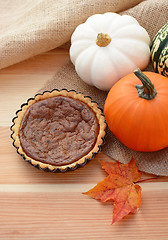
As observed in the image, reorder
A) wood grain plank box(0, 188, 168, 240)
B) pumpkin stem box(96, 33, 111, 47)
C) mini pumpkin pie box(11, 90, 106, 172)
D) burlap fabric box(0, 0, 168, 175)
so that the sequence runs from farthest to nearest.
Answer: burlap fabric box(0, 0, 168, 175) < pumpkin stem box(96, 33, 111, 47) < mini pumpkin pie box(11, 90, 106, 172) < wood grain plank box(0, 188, 168, 240)

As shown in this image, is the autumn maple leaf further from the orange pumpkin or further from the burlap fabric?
the burlap fabric

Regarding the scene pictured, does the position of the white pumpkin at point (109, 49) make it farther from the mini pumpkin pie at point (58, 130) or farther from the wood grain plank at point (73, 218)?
the wood grain plank at point (73, 218)

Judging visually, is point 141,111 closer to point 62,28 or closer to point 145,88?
point 145,88

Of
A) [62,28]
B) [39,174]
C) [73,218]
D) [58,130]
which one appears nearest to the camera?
[73,218]

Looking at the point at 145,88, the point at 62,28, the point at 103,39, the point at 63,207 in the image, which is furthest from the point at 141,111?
the point at 62,28

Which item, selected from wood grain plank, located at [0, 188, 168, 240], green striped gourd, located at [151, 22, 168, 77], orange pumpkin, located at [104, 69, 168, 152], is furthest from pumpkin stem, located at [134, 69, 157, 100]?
wood grain plank, located at [0, 188, 168, 240]

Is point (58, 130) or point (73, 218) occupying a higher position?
point (58, 130)

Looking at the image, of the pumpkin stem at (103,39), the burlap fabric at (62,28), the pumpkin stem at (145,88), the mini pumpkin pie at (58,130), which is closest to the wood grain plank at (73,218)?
the mini pumpkin pie at (58,130)
